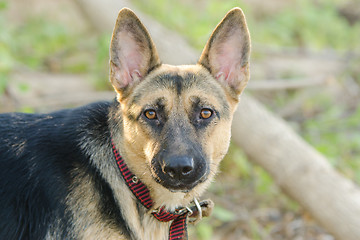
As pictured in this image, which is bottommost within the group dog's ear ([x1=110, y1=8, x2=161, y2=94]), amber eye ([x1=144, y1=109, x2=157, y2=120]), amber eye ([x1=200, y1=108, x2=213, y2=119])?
amber eye ([x1=200, y1=108, x2=213, y2=119])

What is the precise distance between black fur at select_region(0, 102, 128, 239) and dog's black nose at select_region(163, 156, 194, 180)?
473 mm

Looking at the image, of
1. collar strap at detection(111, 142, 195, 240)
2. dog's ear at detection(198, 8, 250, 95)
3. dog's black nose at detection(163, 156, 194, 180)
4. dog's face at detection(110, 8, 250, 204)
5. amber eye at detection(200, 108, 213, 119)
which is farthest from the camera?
dog's ear at detection(198, 8, 250, 95)

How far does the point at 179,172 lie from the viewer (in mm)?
2596

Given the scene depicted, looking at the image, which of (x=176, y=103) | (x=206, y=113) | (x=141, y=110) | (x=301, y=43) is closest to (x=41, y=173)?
(x=141, y=110)

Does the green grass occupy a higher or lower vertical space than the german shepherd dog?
lower

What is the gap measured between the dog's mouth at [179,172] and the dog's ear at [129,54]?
78 cm

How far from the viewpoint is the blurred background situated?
5.47 metres

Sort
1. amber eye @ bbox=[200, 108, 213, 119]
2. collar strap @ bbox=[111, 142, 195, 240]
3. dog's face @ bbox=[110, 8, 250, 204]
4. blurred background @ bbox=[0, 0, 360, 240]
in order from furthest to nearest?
blurred background @ bbox=[0, 0, 360, 240] < amber eye @ bbox=[200, 108, 213, 119] < collar strap @ bbox=[111, 142, 195, 240] < dog's face @ bbox=[110, 8, 250, 204]

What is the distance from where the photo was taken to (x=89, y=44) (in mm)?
8297

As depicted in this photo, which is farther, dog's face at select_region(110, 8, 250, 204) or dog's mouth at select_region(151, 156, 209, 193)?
dog's face at select_region(110, 8, 250, 204)

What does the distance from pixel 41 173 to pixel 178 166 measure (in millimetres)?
924

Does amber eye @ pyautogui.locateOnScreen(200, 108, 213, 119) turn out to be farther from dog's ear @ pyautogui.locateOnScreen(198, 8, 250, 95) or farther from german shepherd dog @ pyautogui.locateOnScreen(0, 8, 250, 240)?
dog's ear @ pyautogui.locateOnScreen(198, 8, 250, 95)

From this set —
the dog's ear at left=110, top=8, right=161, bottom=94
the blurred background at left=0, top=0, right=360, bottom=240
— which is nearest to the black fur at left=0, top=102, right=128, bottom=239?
the dog's ear at left=110, top=8, right=161, bottom=94

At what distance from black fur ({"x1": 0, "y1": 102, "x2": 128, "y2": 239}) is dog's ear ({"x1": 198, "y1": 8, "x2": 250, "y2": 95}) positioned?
3.40ft
